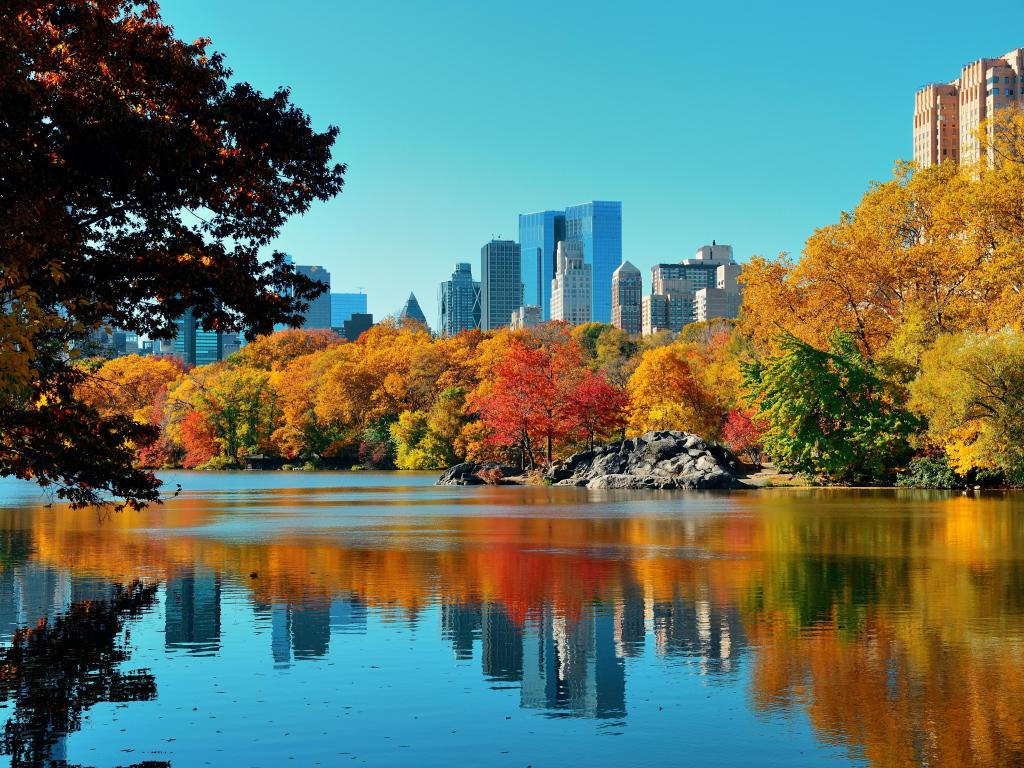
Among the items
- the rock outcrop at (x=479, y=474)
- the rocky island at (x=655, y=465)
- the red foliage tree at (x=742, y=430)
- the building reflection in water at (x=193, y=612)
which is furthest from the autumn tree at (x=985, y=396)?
the building reflection in water at (x=193, y=612)

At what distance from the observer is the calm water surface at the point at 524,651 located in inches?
322

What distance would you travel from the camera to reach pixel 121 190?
12.5 meters

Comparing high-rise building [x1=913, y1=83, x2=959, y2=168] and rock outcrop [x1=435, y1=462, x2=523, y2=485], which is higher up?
high-rise building [x1=913, y1=83, x2=959, y2=168]

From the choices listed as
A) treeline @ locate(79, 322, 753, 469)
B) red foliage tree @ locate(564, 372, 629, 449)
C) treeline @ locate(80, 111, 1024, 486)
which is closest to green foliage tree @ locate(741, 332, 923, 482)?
treeline @ locate(80, 111, 1024, 486)

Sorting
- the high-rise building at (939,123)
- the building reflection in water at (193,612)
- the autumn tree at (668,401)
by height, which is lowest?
the building reflection in water at (193,612)

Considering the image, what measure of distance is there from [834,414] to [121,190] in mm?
40775

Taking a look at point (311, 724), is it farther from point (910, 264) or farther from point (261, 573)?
point (910, 264)

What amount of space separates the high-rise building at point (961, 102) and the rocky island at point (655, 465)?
12565 centimetres

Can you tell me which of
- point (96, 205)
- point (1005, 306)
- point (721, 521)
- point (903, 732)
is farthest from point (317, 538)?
point (1005, 306)

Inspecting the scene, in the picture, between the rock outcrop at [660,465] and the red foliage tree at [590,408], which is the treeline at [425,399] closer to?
the red foliage tree at [590,408]

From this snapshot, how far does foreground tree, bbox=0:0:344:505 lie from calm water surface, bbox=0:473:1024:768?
2571 mm

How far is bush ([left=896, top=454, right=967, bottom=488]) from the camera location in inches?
1823

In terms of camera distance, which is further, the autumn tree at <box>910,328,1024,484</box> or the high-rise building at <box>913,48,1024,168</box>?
the high-rise building at <box>913,48,1024,168</box>

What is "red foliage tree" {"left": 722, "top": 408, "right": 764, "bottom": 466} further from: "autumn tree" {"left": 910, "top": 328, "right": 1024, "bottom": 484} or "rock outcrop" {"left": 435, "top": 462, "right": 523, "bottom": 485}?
"autumn tree" {"left": 910, "top": 328, "right": 1024, "bottom": 484}
